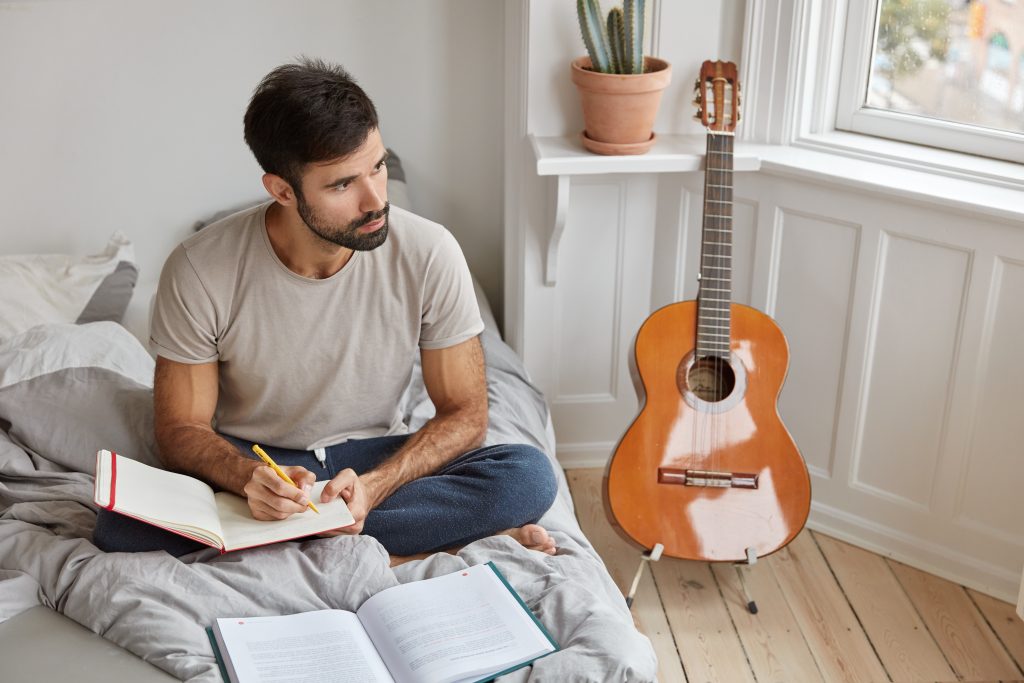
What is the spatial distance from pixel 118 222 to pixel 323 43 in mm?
682

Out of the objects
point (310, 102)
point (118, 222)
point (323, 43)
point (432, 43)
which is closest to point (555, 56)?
point (432, 43)

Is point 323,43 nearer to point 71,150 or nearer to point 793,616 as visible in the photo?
point 71,150

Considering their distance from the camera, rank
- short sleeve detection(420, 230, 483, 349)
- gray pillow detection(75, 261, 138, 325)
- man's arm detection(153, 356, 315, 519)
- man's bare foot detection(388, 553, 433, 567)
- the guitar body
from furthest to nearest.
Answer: gray pillow detection(75, 261, 138, 325), the guitar body, short sleeve detection(420, 230, 483, 349), man's bare foot detection(388, 553, 433, 567), man's arm detection(153, 356, 315, 519)

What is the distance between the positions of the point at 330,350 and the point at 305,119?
41 cm

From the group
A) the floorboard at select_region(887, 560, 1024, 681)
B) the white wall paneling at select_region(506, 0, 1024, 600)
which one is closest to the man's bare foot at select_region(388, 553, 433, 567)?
the white wall paneling at select_region(506, 0, 1024, 600)

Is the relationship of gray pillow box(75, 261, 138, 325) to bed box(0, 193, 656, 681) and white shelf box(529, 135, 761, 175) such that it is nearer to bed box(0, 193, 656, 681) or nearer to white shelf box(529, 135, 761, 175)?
bed box(0, 193, 656, 681)

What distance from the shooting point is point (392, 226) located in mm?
1873

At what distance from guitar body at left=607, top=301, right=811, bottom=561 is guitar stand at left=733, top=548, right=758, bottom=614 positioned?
1cm

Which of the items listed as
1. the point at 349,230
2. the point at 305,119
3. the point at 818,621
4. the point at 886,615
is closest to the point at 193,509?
the point at 349,230

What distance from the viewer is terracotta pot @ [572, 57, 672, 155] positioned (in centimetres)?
224

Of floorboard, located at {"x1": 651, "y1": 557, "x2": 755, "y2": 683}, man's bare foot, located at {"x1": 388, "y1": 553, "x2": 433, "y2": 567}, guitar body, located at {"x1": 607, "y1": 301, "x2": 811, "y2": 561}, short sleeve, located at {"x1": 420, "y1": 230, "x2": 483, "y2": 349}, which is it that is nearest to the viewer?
man's bare foot, located at {"x1": 388, "y1": 553, "x2": 433, "y2": 567}

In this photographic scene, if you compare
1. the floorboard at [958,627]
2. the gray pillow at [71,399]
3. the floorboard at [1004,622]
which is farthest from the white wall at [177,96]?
the floorboard at [1004,622]

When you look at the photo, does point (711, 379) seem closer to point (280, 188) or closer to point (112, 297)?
point (280, 188)

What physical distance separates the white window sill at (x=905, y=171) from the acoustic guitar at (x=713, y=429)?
0.17 metres
